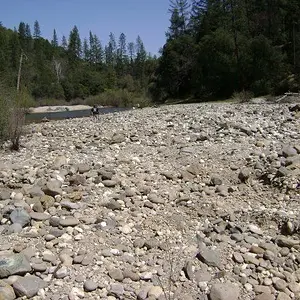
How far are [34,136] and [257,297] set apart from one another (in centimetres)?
799

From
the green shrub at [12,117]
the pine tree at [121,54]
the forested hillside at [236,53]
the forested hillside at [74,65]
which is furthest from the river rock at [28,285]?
the pine tree at [121,54]

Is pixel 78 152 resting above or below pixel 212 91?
below

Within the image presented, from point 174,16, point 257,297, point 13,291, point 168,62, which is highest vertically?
point 174,16

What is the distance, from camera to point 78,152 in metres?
7.82

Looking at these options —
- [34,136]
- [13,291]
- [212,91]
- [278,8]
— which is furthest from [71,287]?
[278,8]

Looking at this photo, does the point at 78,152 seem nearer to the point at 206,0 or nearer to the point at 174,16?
the point at 206,0

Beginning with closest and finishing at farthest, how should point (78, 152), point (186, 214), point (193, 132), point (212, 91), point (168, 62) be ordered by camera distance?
point (186, 214), point (78, 152), point (193, 132), point (212, 91), point (168, 62)

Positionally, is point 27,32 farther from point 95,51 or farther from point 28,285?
point 28,285

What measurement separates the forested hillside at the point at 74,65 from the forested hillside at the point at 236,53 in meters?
20.4

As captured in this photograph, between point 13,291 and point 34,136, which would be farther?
point 34,136

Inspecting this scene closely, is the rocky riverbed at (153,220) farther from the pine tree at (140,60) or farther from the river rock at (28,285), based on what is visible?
the pine tree at (140,60)

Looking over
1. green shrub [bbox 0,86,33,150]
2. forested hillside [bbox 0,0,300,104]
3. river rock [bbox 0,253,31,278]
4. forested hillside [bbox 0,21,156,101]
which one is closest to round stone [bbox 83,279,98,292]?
river rock [bbox 0,253,31,278]

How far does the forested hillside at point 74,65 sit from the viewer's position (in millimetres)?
68688

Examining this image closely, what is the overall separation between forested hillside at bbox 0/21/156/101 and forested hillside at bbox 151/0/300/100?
804 inches
